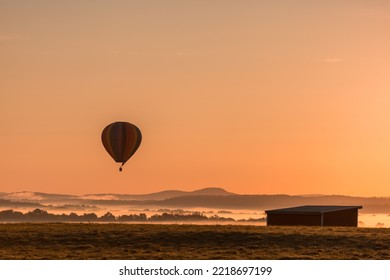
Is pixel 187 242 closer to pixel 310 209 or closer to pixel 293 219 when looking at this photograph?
pixel 293 219

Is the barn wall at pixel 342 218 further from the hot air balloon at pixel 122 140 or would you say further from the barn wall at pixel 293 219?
the hot air balloon at pixel 122 140

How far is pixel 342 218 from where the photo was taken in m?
69.8

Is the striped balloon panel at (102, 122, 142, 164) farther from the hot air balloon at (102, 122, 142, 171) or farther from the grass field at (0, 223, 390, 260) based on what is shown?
the grass field at (0, 223, 390, 260)

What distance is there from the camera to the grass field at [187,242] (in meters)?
41.8

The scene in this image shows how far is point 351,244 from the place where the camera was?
A: 1731 inches

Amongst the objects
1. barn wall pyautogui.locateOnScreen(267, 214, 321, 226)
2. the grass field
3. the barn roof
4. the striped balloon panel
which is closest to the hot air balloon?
the striped balloon panel

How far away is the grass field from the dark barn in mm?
17361

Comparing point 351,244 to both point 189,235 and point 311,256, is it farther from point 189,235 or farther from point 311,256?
point 189,235

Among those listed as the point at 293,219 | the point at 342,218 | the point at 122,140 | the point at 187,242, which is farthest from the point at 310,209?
the point at 187,242

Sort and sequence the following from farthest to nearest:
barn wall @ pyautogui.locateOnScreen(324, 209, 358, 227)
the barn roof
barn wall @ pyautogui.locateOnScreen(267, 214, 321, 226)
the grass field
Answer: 1. barn wall @ pyautogui.locateOnScreen(324, 209, 358, 227)
2. the barn roof
3. barn wall @ pyautogui.locateOnScreen(267, 214, 321, 226)
4. the grass field

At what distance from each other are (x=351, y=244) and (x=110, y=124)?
96.3 feet

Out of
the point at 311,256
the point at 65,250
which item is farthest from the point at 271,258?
the point at 65,250

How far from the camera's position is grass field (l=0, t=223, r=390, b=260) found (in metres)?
41.8
